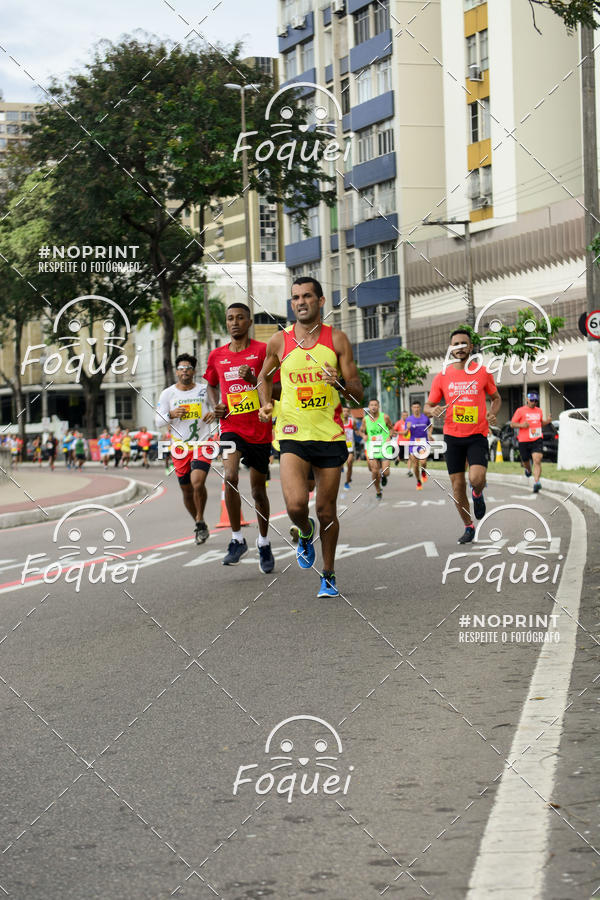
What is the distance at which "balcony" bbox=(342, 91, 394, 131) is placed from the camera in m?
8.91

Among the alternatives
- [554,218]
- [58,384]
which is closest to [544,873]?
[58,384]

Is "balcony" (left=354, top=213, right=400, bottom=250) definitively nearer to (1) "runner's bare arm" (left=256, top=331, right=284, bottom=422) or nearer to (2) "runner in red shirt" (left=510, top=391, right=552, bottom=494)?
(1) "runner's bare arm" (left=256, top=331, right=284, bottom=422)

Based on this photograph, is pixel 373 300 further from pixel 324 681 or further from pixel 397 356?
pixel 324 681

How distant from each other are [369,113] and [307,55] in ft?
2.14

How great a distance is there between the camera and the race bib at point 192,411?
30.5ft

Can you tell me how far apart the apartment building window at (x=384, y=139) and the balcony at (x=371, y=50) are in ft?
1.72

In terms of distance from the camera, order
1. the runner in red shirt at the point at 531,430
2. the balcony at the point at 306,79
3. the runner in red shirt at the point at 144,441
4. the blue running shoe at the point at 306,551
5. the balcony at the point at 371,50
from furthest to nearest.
Answer: the runner in red shirt at the point at 531,430 < the runner in red shirt at the point at 144,441 < the balcony at the point at 371,50 < the balcony at the point at 306,79 < the blue running shoe at the point at 306,551

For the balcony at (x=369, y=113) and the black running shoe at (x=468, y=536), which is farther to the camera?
the black running shoe at (x=468, y=536)

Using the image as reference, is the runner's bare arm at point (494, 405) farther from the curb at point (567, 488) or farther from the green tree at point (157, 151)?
the curb at point (567, 488)

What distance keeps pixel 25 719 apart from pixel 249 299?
4.82 meters

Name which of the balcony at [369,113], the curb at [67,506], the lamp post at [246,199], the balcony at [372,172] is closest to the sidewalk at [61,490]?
the curb at [67,506]

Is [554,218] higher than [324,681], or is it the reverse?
[554,218]

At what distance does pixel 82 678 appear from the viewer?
19.1ft

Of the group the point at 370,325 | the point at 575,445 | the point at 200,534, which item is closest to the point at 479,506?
the point at 370,325
